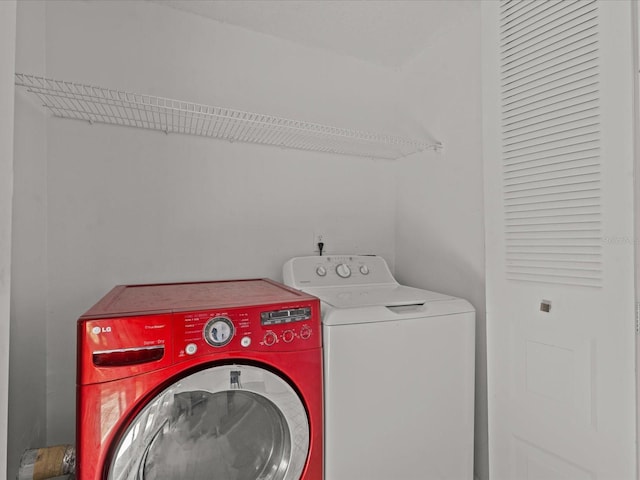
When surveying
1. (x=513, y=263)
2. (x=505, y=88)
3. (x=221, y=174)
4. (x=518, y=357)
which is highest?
(x=505, y=88)

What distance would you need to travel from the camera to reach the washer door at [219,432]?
970mm

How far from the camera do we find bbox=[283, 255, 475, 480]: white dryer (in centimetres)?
124

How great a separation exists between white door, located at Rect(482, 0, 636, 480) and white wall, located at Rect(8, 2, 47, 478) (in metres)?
1.71

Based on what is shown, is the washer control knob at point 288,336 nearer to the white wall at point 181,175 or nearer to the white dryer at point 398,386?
the white dryer at point 398,386

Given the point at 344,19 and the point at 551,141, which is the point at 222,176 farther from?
the point at 551,141

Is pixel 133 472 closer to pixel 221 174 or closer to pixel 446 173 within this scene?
pixel 221 174

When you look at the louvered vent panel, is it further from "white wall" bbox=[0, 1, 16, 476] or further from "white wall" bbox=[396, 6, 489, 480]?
"white wall" bbox=[0, 1, 16, 476]

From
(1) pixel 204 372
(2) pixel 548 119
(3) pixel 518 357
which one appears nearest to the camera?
(1) pixel 204 372

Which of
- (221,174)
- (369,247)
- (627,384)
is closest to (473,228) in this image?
(369,247)

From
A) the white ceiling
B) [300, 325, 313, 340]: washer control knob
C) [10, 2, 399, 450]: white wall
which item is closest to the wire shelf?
[10, 2, 399, 450]: white wall

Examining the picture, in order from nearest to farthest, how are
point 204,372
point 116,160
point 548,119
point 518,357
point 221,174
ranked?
point 204,372 → point 548,119 → point 518,357 → point 116,160 → point 221,174

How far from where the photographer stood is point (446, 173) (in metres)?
1.86

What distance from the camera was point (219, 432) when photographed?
3.70 ft

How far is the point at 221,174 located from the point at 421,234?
116 cm
